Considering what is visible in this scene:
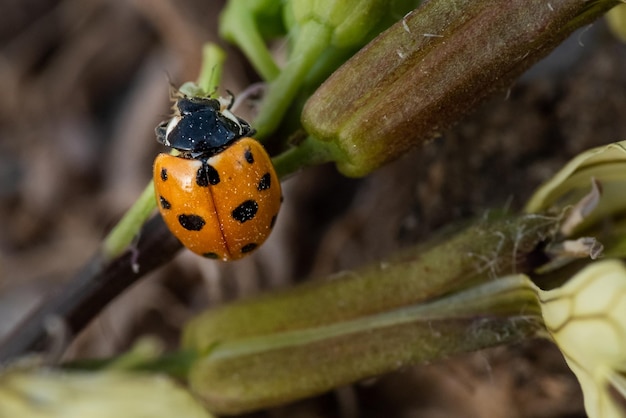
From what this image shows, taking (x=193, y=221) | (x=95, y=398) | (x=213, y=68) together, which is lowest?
(x=95, y=398)

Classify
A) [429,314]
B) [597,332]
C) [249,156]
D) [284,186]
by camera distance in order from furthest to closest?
[284,186]
[429,314]
[249,156]
[597,332]

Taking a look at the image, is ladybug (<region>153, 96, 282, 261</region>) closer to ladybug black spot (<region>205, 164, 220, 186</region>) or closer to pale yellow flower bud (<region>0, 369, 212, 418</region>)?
ladybug black spot (<region>205, 164, 220, 186</region>)

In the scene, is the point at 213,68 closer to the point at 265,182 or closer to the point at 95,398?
the point at 265,182

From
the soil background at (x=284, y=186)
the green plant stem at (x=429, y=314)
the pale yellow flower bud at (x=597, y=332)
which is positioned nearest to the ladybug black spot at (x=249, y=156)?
the soil background at (x=284, y=186)

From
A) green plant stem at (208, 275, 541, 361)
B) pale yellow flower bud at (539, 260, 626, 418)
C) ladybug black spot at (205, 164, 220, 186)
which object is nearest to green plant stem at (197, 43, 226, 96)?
ladybug black spot at (205, 164, 220, 186)

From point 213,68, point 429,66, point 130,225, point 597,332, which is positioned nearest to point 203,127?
point 213,68

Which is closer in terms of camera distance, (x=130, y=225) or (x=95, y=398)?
(x=95, y=398)

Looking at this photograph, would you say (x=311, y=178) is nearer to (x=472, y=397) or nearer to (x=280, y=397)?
(x=472, y=397)
